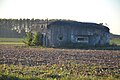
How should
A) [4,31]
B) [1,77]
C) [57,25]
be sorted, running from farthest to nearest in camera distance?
[4,31] < [57,25] < [1,77]

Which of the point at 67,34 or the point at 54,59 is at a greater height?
the point at 67,34

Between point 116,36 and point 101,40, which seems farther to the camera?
point 116,36

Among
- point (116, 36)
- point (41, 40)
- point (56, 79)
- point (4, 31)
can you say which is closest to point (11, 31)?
point (4, 31)

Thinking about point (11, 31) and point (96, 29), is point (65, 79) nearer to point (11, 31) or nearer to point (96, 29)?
point (96, 29)

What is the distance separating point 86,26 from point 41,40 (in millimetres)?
6591

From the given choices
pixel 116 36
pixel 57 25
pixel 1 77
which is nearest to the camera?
pixel 1 77

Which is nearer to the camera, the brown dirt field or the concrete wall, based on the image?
the brown dirt field

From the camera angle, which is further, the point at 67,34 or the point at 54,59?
the point at 67,34

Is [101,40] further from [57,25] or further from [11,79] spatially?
[11,79]

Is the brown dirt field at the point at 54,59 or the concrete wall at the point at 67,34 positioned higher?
the concrete wall at the point at 67,34

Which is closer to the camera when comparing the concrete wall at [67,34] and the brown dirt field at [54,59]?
the brown dirt field at [54,59]

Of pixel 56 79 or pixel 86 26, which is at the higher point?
pixel 86 26

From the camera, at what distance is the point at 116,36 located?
75.5 metres

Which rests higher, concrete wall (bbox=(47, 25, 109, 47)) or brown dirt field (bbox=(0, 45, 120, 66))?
concrete wall (bbox=(47, 25, 109, 47))
